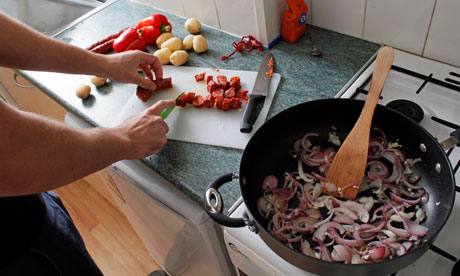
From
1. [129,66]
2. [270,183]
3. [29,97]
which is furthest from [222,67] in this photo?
[29,97]

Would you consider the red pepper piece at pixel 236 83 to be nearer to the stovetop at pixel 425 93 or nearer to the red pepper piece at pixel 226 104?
the red pepper piece at pixel 226 104

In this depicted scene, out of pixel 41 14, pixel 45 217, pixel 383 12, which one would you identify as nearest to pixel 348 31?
pixel 383 12

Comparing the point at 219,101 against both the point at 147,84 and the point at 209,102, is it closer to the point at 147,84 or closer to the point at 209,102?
the point at 209,102

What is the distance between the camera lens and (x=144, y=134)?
93 cm

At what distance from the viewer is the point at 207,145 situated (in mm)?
994

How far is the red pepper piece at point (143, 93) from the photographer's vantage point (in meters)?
1.14

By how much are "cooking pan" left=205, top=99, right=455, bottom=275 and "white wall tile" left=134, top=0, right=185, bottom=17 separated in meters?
0.84

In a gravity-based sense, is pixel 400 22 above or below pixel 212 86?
above

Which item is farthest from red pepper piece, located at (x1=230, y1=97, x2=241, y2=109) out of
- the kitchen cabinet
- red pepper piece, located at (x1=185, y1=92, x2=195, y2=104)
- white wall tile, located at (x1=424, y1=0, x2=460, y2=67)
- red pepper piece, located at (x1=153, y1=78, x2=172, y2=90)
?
the kitchen cabinet

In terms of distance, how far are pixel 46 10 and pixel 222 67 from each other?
1.11 meters

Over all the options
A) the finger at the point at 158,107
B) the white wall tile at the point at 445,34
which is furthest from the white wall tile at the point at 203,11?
the white wall tile at the point at 445,34

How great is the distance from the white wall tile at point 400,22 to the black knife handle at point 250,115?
1.33 ft

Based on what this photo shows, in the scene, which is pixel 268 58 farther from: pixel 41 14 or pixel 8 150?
pixel 41 14

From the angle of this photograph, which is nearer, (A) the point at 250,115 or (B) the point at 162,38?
(A) the point at 250,115
